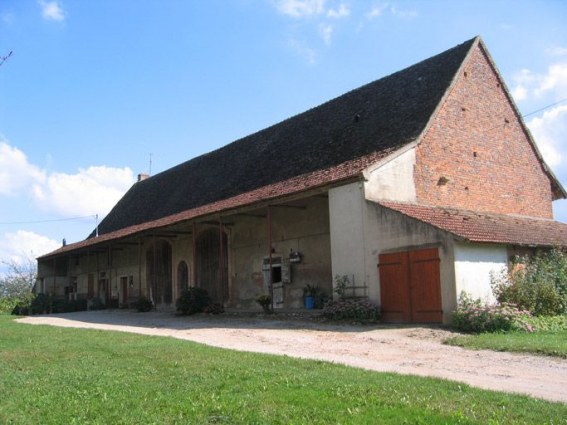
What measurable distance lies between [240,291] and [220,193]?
4.76 metres

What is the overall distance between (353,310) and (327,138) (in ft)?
27.1

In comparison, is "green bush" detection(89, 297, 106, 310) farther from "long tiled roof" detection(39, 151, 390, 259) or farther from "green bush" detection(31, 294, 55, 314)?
"long tiled roof" detection(39, 151, 390, 259)

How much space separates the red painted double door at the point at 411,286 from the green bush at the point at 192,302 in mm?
8361

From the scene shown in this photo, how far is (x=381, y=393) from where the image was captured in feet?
20.5

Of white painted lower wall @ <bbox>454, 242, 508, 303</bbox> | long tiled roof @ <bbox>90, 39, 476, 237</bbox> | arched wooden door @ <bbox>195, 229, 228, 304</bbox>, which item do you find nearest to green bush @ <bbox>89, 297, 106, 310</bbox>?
long tiled roof @ <bbox>90, 39, 476, 237</bbox>

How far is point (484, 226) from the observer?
1577cm

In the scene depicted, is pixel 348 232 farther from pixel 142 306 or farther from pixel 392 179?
pixel 142 306

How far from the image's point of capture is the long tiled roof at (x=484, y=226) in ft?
47.8

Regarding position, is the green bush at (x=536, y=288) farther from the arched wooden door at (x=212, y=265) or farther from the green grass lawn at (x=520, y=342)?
the arched wooden door at (x=212, y=265)

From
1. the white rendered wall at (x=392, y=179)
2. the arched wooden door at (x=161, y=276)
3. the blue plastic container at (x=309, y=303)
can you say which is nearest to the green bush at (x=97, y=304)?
the arched wooden door at (x=161, y=276)

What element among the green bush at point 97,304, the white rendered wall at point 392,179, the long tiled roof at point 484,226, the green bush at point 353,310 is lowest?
the green bush at point 97,304

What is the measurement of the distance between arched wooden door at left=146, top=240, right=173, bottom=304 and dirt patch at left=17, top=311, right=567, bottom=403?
422 inches

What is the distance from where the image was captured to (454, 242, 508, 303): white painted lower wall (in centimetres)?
1390

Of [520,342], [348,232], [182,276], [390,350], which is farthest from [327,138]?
[520,342]
